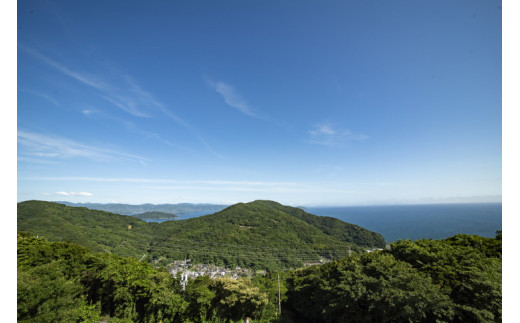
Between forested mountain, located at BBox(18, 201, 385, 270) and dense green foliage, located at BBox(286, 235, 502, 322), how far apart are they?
52.2 metres

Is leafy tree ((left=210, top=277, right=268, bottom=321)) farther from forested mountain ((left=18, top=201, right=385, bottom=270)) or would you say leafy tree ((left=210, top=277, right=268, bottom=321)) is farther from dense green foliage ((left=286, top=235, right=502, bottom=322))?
forested mountain ((left=18, top=201, right=385, bottom=270))

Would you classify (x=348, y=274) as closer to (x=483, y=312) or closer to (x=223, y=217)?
(x=483, y=312)

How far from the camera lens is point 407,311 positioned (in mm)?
8633

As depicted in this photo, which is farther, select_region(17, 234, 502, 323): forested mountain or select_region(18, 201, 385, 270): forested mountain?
select_region(18, 201, 385, 270): forested mountain

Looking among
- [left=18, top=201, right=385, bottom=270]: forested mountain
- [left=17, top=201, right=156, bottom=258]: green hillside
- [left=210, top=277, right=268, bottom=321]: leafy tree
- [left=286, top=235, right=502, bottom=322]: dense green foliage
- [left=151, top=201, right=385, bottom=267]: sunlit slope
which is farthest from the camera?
[left=151, top=201, right=385, bottom=267]: sunlit slope

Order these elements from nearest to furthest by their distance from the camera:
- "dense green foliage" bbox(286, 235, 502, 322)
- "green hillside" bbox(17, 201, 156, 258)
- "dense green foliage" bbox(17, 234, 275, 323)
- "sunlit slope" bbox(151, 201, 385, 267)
→ 1. "dense green foliage" bbox(286, 235, 502, 322)
2. "dense green foliage" bbox(17, 234, 275, 323)
3. "green hillside" bbox(17, 201, 156, 258)
4. "sunlit slope" bbox(151, 201, 385, 267)

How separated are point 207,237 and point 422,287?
7242 cm

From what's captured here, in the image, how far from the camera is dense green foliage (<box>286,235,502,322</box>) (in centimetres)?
861

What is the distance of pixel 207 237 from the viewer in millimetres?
72562

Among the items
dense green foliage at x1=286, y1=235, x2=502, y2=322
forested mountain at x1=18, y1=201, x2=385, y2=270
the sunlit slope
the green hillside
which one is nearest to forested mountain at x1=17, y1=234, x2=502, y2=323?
dense green foliage at x1=286, y1=235, x2=502, y2=322

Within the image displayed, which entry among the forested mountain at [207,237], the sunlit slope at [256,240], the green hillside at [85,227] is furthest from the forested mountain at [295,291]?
the sunlit slope at [256,240]

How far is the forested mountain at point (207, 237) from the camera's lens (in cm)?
5672
